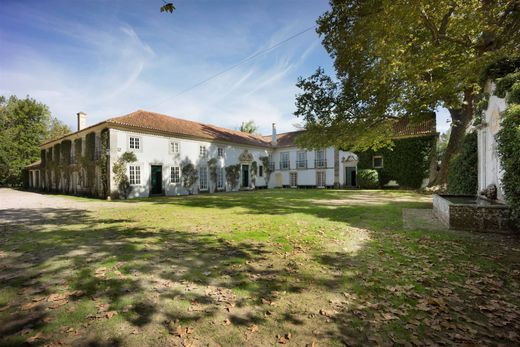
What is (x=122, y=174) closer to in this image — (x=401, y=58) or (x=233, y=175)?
(x=233, y=175)

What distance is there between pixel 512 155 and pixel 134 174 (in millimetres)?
21873

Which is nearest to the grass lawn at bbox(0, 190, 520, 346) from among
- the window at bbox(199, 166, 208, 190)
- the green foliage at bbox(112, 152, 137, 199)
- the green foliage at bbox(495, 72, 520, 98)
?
the green foliage at bbox(495, 72, 520, 98)

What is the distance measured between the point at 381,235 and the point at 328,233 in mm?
1365

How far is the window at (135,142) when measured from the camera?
20484 millimetres

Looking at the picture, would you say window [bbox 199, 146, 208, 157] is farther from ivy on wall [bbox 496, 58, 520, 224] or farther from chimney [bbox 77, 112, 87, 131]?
ivy on wall [bbox 496, 58, 520, 224]

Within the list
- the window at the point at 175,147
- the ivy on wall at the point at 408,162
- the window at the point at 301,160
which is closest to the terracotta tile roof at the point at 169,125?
the window at the point at 175,147

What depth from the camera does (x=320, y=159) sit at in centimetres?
3192

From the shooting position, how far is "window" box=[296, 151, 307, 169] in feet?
108

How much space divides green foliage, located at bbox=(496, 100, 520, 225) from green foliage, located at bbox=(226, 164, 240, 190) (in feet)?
75.7

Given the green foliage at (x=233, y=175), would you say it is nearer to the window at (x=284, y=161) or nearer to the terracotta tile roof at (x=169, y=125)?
the terracotta tile roof at (x=169, y=125)

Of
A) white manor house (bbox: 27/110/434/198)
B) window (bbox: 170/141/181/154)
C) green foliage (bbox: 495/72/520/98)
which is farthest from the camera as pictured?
window (bbox: 170/141/181/154)

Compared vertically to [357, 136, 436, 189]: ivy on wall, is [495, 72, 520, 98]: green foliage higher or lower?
higher

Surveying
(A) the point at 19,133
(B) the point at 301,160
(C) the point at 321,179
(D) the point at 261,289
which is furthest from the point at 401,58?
(A) the point at 19,133

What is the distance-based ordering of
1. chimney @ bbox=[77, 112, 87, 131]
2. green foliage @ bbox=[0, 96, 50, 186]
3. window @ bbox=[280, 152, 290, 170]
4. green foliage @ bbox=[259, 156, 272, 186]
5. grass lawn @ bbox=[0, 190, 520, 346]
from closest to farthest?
grass lawn @ bbox=[0, 190, 520, 346] → chimney @ bbox=[77, 112, 87, 131] → green foliage @ bbox=[259, 156, 272, 186] → window @ bbox=[280, 152, 290, 170] → green foliage @ bbox=[0, 96, 50, 186]
